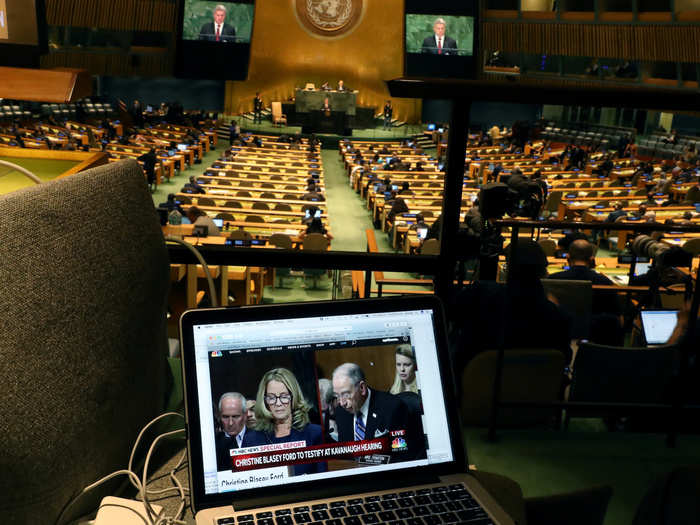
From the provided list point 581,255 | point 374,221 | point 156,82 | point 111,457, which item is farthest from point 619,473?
point 156,82

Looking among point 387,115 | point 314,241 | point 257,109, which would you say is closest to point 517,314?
point 314,241

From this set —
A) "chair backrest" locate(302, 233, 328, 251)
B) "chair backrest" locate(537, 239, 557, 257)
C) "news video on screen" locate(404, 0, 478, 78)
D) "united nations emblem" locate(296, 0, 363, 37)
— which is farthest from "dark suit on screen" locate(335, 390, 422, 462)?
"united nations emblem" locate(296, 0, 363, 37)

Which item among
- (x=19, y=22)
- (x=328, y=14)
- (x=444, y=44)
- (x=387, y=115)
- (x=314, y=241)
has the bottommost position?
(x=314, y=241)

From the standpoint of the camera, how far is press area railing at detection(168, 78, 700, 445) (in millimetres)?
1481

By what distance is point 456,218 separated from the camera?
66.7 inches

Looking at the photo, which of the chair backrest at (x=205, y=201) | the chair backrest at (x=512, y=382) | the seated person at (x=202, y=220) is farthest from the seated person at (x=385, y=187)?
the chair backrest at (x=512, y=382)

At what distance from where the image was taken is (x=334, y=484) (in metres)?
0.98

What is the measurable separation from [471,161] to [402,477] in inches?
758

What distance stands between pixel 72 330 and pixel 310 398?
1.17ft

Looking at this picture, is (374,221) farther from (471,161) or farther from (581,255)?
(581,255)

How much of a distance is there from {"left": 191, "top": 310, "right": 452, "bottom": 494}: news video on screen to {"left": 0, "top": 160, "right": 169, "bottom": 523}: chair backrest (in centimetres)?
13

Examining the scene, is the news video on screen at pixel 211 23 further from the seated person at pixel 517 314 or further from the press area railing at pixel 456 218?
the press area railing at pixel 456 218

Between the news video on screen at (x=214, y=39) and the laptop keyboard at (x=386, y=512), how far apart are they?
18.1 meters

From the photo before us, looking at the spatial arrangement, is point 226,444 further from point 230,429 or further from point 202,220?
point 202,220
